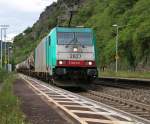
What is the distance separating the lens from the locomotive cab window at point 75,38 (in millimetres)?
31859

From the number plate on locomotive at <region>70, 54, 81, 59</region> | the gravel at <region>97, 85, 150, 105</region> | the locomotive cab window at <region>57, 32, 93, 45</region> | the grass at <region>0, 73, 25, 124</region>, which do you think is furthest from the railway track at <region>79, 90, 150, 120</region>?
the locomotive cab window at <region>57, 32, 93, 45</region>

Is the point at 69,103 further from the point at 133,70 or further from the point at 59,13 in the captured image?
the point at 59,13

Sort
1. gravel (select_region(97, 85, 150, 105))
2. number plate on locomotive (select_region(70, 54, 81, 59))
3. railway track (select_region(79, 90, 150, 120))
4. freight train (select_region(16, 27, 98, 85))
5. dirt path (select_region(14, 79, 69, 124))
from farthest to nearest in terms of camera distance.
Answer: number plate on locomotive (select_region(70, 54, 81, 59)), freight train (select_region(16, 27, 98, 85)), gravel (select_region(97, 85, 150, 105)), railway track (select_region(79, 90, 150, 120)), dirt path (select_region(14, 79, 69, 124))

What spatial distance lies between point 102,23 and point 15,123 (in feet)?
268

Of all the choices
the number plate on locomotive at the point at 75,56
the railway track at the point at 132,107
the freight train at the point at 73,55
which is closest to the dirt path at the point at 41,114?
the railway track at the point at 132,107

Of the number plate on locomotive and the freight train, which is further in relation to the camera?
the number plate on locomotive

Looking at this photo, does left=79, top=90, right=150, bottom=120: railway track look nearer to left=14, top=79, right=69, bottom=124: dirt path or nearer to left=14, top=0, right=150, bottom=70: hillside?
left=14, top=79, right=69, bottom=124: dirt path

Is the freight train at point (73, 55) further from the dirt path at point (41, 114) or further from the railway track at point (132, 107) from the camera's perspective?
the dirt path at point (41, 114)

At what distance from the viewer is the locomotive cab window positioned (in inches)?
A: 1254

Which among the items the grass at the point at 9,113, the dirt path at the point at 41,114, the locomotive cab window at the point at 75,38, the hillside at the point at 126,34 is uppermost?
the hillside at the point at 126,34

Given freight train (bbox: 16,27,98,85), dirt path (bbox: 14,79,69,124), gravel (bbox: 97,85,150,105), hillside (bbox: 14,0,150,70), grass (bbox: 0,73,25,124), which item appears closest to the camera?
grass (bbox: 0,73,25,124)

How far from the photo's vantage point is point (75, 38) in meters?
32.1

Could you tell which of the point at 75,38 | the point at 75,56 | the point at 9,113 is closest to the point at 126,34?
the point at 75,38

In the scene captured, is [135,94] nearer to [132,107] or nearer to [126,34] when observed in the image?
[132,107]
